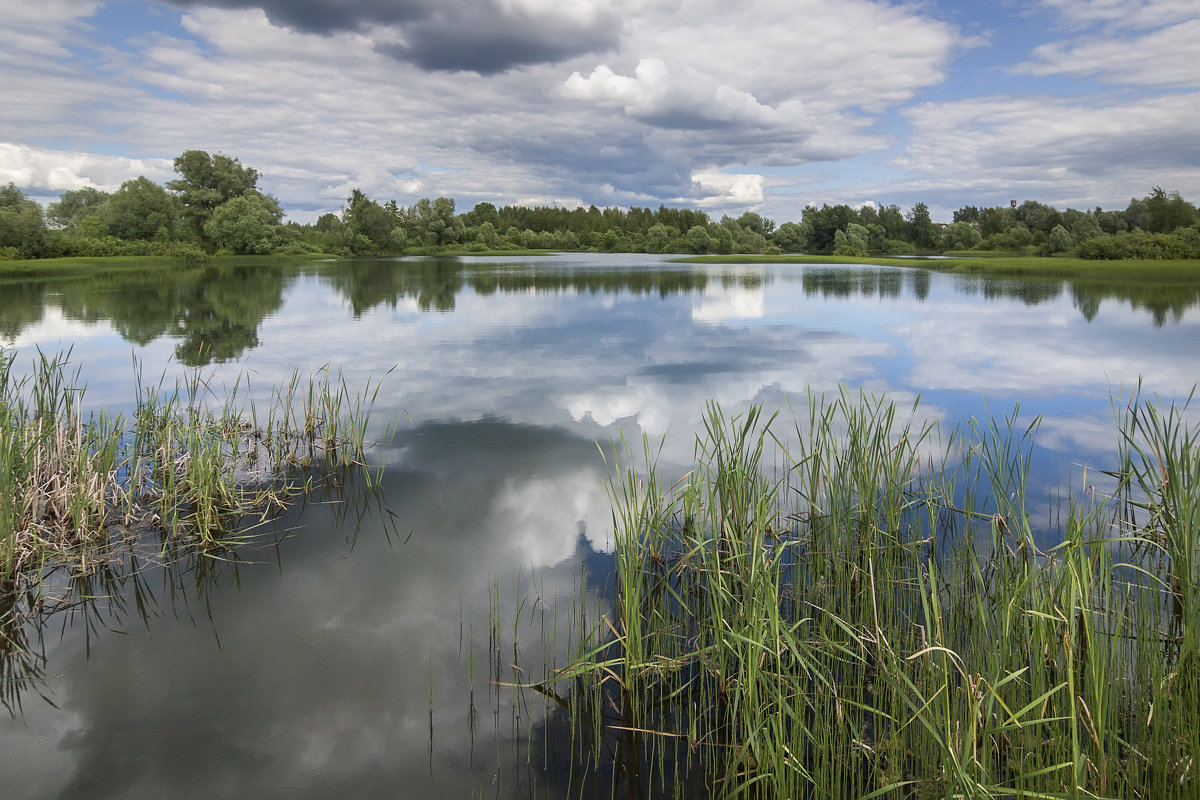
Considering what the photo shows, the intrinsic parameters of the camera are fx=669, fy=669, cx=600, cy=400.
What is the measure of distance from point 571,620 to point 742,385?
9.38 m

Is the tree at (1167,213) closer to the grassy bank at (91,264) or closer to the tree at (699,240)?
the tree at (699,240)

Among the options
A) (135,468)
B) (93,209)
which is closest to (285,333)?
(135,468)

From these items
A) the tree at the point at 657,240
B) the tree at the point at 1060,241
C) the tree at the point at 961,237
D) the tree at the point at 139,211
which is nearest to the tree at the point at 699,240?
the tree at the point at 657,240

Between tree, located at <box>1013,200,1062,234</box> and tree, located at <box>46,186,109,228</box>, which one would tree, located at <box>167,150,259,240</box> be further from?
tree, located at <box>1013,200,1062,234</box>

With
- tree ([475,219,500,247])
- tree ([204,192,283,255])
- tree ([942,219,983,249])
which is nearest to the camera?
tree ([204,192,283,255])

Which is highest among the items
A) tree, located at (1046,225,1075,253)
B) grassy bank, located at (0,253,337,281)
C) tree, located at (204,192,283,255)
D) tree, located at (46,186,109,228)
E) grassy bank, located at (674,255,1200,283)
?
tree, located at (46,186,109,228)

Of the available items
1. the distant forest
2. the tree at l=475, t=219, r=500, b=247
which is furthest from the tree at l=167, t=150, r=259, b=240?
the tree at l=475, t=219, r=500, b=247

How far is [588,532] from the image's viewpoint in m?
7.38

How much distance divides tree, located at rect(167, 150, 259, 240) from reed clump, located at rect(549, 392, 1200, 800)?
88.7 meters

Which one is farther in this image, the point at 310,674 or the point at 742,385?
the point at 742,385

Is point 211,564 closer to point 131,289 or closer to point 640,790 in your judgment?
point 640,790

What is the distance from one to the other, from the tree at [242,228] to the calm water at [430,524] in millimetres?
54635

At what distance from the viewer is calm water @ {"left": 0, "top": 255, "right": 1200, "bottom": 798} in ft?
13.9

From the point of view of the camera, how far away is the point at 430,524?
770cm
